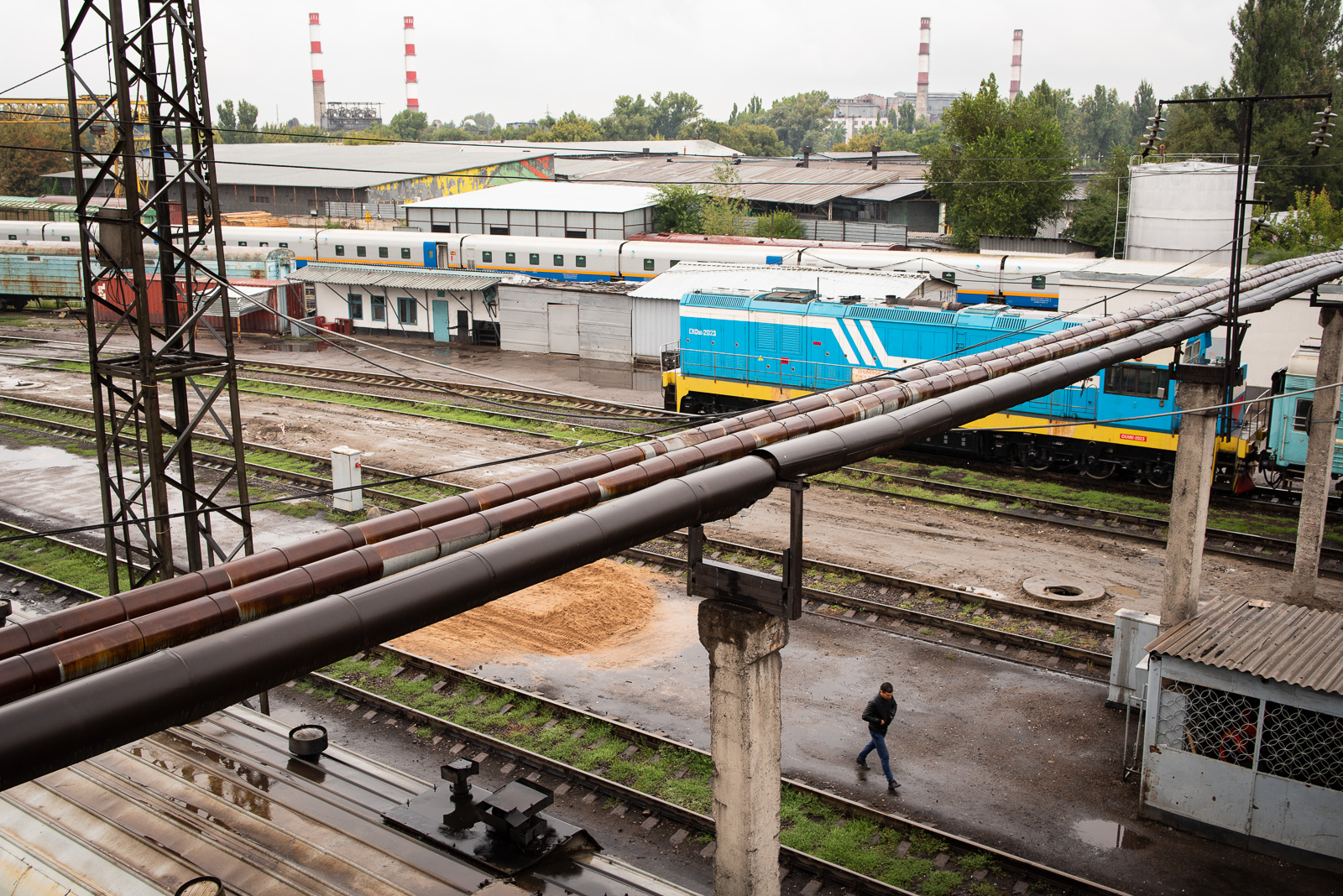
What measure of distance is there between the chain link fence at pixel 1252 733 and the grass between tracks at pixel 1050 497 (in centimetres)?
1065

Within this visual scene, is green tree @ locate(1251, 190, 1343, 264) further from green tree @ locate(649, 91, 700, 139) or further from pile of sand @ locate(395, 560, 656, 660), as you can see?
green tree @ locate(649, 91, 700, 139)

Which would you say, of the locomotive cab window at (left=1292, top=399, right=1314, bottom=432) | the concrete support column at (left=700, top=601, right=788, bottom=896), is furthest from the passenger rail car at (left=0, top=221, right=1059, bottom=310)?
the concrete support column at (left=700, top=601, right=788, bottom=896)

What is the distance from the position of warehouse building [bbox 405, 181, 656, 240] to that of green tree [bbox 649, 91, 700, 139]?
102 metres

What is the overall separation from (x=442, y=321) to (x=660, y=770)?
33.3m

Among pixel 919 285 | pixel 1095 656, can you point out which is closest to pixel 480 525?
pixel 1095 656

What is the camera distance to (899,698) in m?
14.5

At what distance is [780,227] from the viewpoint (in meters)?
58.2

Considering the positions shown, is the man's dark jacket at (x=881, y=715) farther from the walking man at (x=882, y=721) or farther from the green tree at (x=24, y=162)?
the green tree at (x=24, y=162)

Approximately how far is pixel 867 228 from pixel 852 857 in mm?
51924

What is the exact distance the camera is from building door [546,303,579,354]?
3981 cm

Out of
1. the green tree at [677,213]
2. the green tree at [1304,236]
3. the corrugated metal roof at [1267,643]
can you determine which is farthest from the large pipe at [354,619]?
the green tree at [677,213]

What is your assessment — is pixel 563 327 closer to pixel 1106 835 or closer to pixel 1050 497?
pixel 1050 497

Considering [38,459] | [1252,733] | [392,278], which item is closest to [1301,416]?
[1252,733]

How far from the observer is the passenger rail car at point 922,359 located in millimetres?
22781
